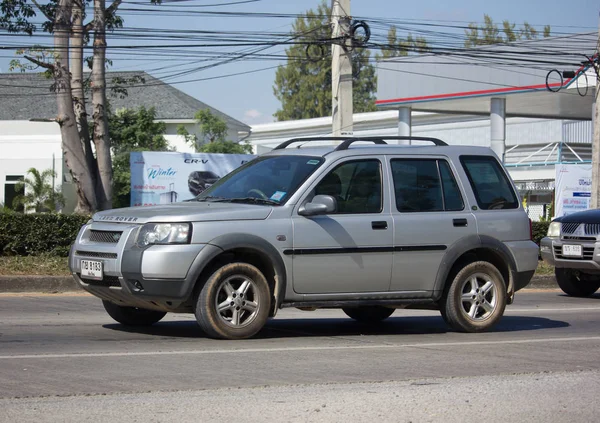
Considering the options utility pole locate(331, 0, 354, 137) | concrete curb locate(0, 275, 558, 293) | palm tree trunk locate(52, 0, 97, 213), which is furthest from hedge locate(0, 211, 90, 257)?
utility pole locate(331, 0, 354, 137)

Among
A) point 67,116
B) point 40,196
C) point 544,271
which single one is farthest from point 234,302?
point 40,196

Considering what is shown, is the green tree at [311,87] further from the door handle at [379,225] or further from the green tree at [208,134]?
the door handle at [379,225]

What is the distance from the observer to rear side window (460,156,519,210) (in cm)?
965

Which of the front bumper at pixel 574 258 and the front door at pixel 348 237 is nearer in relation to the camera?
the front door at pixel 348 237

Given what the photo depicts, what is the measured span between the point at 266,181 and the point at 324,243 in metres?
0.89

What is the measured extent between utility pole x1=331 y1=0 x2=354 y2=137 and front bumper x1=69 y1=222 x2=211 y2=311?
43.3 ft

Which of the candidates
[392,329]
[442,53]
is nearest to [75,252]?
[392,329]

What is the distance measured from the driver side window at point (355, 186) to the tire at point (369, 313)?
64.8 inches

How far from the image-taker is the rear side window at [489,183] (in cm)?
965

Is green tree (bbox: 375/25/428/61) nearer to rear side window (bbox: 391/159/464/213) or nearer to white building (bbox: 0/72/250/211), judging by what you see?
white building (bbox: 0/72/250/211)

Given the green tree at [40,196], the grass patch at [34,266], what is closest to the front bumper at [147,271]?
the grass patch at [34,266]

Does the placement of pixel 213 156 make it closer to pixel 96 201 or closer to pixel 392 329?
pixel 96 201

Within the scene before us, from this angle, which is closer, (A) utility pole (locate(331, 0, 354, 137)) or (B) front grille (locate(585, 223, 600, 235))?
(B) front grille (locate(585, 223, 600, 235))

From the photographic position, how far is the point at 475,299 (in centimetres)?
945
